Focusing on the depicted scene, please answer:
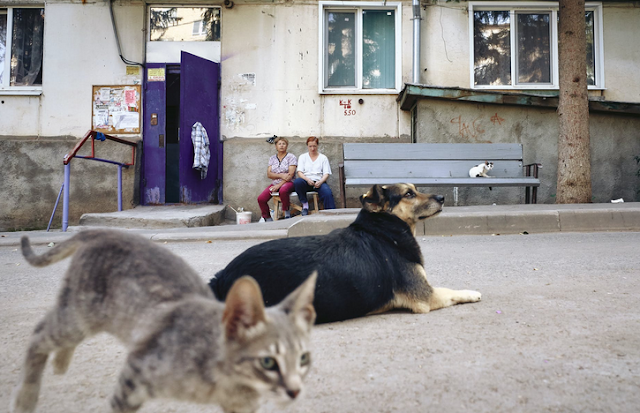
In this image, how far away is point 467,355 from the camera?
2.15m

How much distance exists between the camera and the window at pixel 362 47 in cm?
1077

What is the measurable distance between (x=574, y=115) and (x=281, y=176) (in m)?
5.54

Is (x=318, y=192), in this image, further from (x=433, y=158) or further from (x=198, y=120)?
(x=198, y=120)

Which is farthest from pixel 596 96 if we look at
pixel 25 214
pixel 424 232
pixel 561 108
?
pixel 25 214

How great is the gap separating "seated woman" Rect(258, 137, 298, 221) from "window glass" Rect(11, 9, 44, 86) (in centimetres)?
592

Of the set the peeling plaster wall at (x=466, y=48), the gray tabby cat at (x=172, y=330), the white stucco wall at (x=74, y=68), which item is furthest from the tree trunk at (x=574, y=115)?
the white stucco wall at (x=74, y=68)

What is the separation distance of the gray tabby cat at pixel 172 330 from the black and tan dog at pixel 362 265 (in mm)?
1064

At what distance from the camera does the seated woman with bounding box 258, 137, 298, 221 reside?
9195 millimetres

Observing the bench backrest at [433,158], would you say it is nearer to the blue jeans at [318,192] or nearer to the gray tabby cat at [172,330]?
the blue jeans at [318,192]

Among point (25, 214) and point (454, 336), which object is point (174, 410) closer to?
point (454, 336)

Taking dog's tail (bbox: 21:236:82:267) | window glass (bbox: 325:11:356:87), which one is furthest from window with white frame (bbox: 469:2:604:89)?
dog's tail (bbox: 21:236:82:267)

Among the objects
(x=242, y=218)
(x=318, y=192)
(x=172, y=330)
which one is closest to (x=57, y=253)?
(x=172, y=330)

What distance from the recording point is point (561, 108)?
8.47 metres

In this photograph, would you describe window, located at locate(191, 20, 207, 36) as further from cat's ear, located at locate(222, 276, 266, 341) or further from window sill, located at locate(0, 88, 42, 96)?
cat's ear, located at locate(222, 276, 266, 341)
